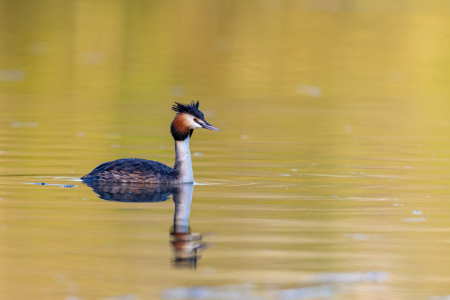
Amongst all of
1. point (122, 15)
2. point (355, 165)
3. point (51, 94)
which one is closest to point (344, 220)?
point (355, 165)

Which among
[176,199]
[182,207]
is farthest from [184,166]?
[182,207]

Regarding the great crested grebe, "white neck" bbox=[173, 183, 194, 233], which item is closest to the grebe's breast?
the great crested grebe

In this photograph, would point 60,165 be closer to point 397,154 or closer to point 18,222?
point 18,222

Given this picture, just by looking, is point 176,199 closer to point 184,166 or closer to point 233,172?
point 184,166

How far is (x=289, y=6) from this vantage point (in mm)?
54281

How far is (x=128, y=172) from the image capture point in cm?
1112

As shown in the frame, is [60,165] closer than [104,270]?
No

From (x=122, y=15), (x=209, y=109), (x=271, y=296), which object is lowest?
(x=271, y=296)

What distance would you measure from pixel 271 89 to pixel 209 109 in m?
4.86

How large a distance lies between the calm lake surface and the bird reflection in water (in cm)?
3

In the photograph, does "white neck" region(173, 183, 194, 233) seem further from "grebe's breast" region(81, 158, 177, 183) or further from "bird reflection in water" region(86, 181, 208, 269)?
"grebe's breast" region(81, 158, 177, 183)

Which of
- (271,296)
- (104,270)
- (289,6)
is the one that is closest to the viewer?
(271,296)

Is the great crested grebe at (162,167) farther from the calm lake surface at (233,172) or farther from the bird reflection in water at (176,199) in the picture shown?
the calm lake surface at (233,172)

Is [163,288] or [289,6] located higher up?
[289,6]
